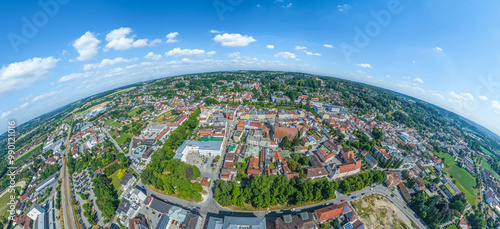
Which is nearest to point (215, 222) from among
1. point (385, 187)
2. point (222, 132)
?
point (222, 132)

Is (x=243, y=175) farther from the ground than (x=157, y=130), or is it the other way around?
(x=157, y=130)

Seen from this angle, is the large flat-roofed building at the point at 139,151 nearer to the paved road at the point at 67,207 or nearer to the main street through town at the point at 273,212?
the main street through town at the point at 273,212

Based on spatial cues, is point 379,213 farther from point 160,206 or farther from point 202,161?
point 160,206

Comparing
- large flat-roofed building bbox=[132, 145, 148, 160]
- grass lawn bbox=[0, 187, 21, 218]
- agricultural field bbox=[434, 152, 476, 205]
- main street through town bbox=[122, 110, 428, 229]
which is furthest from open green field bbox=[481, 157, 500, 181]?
grass lawn bbox=[0, 187, 21, 218]

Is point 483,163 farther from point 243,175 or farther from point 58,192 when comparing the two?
point 58,192

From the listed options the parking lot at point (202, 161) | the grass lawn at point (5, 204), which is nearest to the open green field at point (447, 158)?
the parking lot at point (202, 161)

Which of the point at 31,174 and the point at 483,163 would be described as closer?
the point at 31,174
